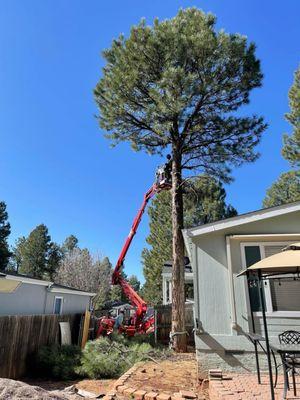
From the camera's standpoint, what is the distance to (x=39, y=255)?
4328 centimetres

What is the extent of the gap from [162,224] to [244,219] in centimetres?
1947

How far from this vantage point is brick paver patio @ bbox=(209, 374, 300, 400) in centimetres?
451

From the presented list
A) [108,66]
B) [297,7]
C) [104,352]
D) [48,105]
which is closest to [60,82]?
[48,105]

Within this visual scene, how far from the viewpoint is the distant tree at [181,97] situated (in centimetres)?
1044

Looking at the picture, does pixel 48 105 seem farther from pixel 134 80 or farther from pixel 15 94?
pixel 134 80

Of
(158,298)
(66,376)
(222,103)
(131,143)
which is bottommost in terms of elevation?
(66,376)

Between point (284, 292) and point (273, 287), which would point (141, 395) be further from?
point (284, 292)

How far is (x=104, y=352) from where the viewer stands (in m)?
10.1

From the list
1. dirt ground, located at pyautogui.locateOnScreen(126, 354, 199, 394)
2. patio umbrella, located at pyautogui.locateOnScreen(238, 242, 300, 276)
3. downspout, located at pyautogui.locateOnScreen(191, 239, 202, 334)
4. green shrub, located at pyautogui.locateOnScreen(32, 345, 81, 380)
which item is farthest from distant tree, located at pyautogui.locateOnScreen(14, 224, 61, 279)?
patio umbrella, located at pyautogui.locateOnScreen(238, 242, 300, 276)

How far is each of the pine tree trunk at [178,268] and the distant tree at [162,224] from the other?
1238 cm

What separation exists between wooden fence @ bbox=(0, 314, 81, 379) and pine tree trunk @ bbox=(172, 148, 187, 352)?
500cm

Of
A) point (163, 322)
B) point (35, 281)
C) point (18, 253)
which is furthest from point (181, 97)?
point (18, 253)

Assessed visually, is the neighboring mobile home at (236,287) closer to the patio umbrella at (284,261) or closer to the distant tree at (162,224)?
the patio umbrella at (284,261)

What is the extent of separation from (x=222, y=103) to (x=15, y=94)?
8.23 m
